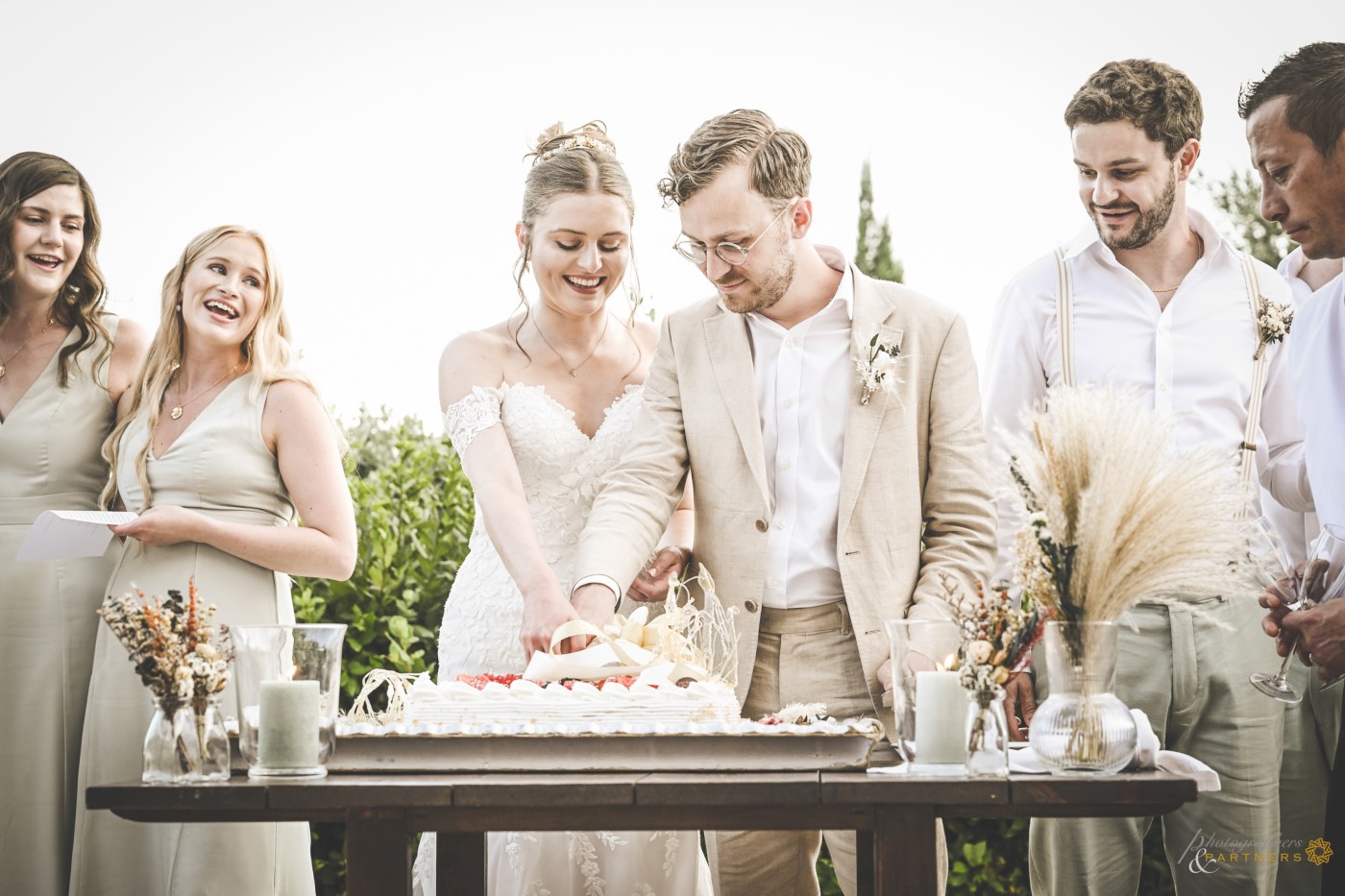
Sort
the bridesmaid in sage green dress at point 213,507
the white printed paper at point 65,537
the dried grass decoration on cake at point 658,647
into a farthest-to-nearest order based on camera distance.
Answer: the bridesmaid in sage green dress at point 213,507, the white printed paper at point 65,537, the dried grass decoration on cake at point 658,647

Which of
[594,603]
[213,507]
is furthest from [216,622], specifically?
[594,603]

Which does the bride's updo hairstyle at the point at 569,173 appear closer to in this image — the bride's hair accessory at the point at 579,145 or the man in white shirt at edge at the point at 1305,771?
the bride's hair accessory at the point at 579,145

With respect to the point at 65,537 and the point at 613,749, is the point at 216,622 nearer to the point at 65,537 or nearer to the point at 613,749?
the point at 65,537

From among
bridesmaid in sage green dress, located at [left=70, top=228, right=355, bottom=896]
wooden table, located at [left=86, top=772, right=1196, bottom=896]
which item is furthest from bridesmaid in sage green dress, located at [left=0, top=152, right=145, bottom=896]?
wooden table, located at [left=86, top=772, right=1196, bottom=896]

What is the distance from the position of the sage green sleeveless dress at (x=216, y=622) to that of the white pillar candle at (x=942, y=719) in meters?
2.05

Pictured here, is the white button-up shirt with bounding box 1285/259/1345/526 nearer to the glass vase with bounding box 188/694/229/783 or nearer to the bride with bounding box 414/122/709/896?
the bride with bounding box 414/122/709/896

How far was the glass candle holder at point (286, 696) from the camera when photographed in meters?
2.57

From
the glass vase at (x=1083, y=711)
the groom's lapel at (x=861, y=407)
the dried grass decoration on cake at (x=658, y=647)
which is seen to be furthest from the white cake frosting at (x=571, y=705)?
the groom's lapel at (x=861, y=407)

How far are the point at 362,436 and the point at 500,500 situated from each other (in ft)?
15.1

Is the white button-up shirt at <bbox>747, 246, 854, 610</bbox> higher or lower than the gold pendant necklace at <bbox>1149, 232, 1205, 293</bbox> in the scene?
lower

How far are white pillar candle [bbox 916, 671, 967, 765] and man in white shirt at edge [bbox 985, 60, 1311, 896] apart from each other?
1169 mm

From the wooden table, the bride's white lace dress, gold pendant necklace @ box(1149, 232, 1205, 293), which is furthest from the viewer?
the bride's white lace dress

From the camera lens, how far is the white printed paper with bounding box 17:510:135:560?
349 centimetres

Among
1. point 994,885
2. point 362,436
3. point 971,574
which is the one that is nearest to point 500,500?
point 971,574
